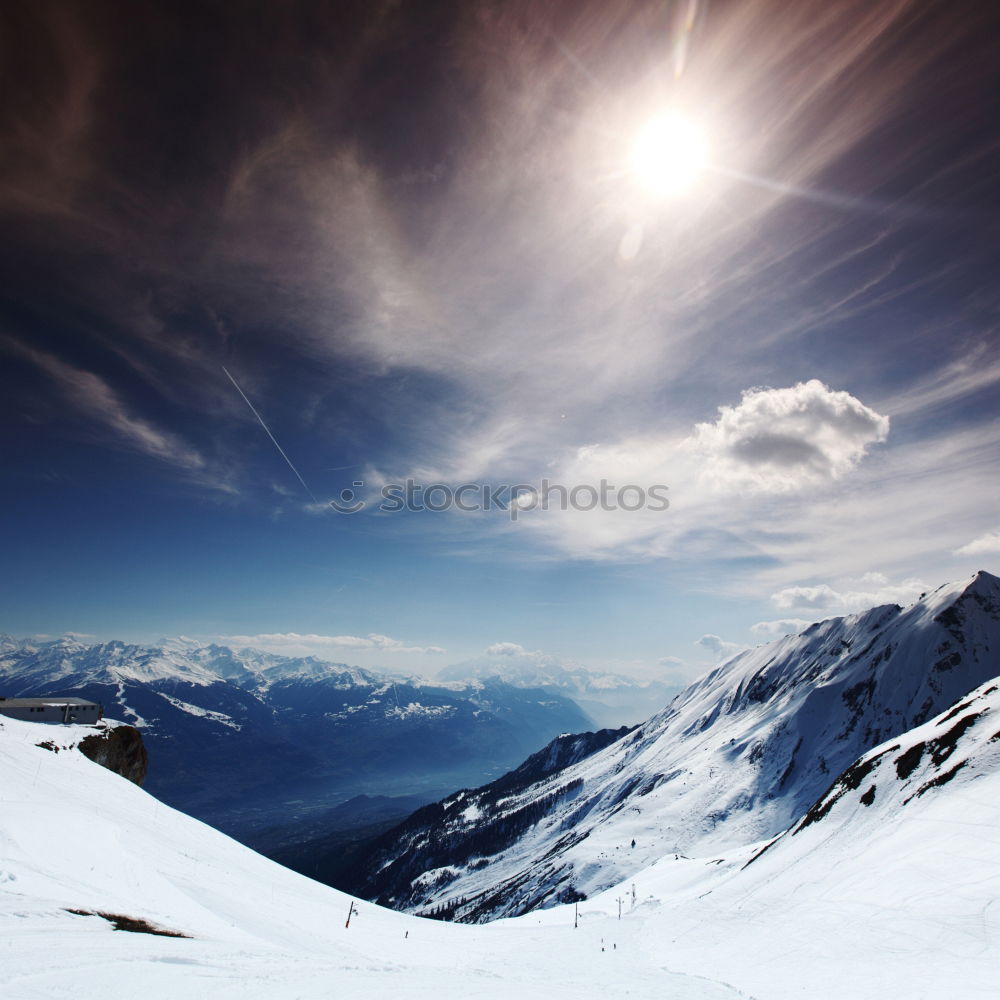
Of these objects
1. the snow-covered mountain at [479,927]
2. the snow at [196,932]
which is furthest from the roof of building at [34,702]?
the snow at [196,932]

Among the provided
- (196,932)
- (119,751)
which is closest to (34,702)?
(119,751)

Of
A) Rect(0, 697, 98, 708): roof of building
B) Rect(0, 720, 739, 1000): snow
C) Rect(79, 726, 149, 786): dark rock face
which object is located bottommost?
Rect(0, 720, 739, 1000): snow

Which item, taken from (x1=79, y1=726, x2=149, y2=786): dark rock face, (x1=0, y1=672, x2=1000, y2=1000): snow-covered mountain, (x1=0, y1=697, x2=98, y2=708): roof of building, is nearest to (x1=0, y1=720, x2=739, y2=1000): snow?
(x1=0, y1=672, x2=1000, y2=1000): snow-covered mountain

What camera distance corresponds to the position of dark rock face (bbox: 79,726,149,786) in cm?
6706

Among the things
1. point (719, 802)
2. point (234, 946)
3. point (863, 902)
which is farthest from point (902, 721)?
point (234, 946)

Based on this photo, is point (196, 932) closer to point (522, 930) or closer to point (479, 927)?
point (522, 930)

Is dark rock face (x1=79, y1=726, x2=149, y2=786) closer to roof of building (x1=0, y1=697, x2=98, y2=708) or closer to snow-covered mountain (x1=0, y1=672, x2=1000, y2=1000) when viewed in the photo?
roof of building (x1=0, y1=697, x2=98, y2=708)

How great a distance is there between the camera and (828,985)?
20.9 m

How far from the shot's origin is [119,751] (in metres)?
73.8

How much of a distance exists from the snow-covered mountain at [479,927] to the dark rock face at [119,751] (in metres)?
32.8

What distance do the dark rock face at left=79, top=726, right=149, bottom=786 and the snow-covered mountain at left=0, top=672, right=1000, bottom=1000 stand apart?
32.8 meters

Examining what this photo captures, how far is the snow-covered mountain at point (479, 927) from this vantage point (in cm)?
1446

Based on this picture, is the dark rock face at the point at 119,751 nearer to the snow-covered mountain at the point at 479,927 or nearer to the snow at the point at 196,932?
the snow-covered mountain at the point at 479,927

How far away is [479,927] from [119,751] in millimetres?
63018
